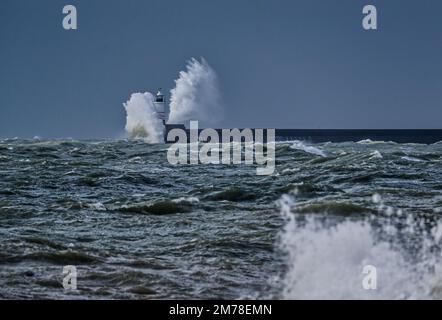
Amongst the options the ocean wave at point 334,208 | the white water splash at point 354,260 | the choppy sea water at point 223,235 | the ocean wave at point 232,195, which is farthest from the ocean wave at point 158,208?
the white water splash at point 354,260

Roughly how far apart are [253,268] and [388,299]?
3.05 metres

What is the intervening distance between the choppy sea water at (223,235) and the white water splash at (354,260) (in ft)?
0.09

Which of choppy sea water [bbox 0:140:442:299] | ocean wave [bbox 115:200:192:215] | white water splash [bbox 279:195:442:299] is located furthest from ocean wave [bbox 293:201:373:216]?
ocean wave [bbox 115:200:192:215]

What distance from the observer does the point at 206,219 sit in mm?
19469

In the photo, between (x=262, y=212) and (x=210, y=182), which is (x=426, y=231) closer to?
(x=262, y=212)

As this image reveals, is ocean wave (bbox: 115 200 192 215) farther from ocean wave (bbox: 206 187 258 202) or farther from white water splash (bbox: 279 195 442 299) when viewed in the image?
white water splash (bbox: 279 195 442 299)

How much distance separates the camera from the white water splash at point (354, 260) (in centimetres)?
1171

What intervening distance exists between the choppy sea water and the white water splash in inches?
1.1

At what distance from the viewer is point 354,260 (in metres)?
13.7

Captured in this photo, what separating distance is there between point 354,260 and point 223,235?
3.82 m

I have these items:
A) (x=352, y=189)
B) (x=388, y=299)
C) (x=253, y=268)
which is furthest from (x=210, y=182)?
(x=388, y=299)

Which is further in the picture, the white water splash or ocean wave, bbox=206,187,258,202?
ocean wave, bbox=206,187,258,202

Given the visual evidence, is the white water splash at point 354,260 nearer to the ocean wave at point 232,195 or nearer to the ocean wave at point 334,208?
the ocean wave at point 334,208

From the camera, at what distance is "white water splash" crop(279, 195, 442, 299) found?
1171cm
